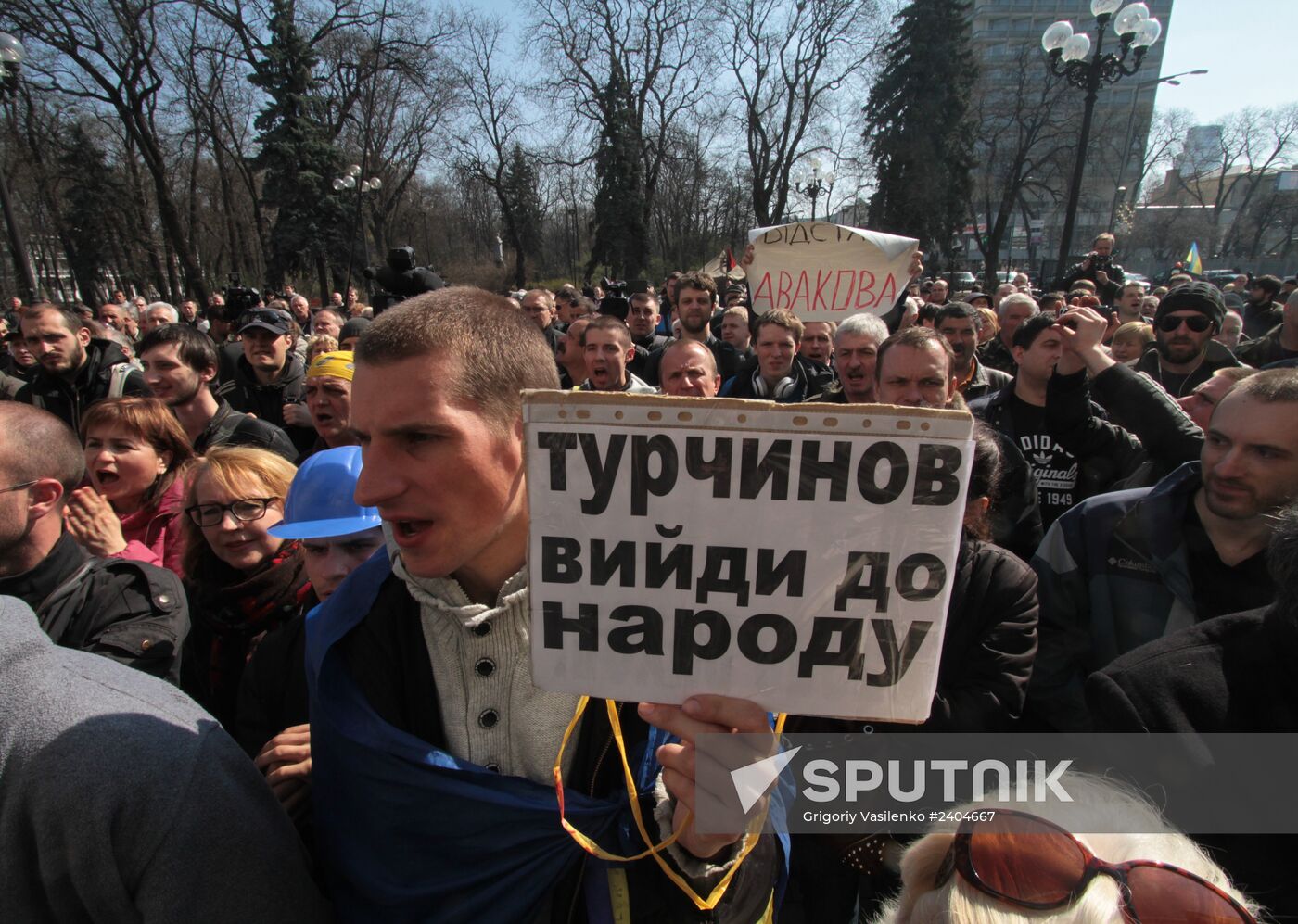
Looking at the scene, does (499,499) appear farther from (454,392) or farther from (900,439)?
(900,439)

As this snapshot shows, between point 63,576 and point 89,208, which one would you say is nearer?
point 63,576

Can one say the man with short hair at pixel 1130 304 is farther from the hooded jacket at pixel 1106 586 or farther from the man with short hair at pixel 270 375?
the man with short hair at pixel 270 375

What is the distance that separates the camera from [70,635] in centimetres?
190

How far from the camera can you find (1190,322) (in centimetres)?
465

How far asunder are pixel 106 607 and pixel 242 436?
7.99 feet

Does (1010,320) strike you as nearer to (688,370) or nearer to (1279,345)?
(1279,345)

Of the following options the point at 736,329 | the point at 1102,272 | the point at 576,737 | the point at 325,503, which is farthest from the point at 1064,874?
the point at 1102,272

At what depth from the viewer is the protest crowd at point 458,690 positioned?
44.2 inches

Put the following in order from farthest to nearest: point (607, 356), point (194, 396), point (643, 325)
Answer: point (643, 325), point (607, 356), point (194, 396)

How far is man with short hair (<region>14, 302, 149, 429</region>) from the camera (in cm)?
503

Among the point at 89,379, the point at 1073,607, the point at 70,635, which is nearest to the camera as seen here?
the point at 70,635

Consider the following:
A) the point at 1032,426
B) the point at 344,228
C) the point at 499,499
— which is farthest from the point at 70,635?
the point at 344,228

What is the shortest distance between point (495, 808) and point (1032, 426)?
3414mm

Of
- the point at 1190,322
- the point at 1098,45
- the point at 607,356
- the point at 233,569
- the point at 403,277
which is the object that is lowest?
the point at 233,569
